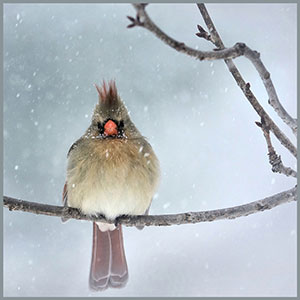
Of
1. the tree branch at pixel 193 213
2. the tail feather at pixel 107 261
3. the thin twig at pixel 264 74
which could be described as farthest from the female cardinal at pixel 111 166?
the thin twig at pixel 264 74

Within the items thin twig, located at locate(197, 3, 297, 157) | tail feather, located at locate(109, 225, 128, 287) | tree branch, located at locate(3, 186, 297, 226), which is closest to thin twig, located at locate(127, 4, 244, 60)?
thin twig, located at locate(197, 3, 297, 157)

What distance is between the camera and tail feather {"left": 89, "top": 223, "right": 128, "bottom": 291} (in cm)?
288

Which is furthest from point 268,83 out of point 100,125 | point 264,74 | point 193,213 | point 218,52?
point 100,125

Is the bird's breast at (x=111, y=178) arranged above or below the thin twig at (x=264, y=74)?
below

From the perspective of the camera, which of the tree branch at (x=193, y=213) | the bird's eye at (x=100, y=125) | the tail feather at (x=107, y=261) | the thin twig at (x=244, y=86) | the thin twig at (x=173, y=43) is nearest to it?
the thin twig at (x=173, y=43)

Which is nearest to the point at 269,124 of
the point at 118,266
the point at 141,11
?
the point at 141,11

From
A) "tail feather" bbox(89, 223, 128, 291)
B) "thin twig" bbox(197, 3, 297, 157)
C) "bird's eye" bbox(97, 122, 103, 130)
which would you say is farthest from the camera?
"tail feather" bbox(89, 223, 128, 291)

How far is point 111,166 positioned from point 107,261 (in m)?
0.76

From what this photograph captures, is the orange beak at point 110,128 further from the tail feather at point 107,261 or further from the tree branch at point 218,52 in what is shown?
the tree branch at point 218,52

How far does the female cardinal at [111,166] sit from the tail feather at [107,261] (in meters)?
0.43

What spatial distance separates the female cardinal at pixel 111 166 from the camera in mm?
2447

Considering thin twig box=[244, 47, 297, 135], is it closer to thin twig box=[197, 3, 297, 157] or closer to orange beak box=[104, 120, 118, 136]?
thin twig box=[197, 3, 297, 157]

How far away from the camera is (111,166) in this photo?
8.04ft

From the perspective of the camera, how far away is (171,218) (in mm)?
2129
